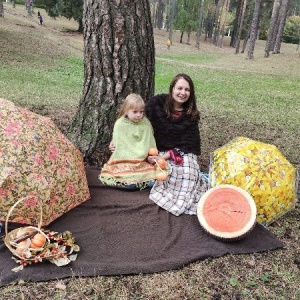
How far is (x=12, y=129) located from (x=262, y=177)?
2507 mm

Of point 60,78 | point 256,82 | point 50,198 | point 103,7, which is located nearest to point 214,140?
point 103,7

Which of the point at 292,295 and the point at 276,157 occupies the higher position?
the point at 276,157

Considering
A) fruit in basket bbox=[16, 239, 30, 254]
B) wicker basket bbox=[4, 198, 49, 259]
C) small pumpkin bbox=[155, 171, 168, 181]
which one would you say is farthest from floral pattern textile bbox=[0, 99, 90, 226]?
small pumpkin bbox=[155, 171, 168, 181]

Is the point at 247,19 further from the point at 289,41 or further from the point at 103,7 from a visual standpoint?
the point at 103,7

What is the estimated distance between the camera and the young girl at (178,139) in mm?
4062

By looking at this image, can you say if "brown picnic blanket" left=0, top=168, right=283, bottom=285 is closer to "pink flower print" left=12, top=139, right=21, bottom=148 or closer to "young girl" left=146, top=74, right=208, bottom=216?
"young girl" left=146, top=74, right=208, bottom=216

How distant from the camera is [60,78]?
12.4m

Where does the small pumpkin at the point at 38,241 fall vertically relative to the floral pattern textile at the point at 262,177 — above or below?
below

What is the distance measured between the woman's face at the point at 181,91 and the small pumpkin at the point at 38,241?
218cm

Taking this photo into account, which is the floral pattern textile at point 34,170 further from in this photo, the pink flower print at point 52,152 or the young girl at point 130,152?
the young girl at point 130,152

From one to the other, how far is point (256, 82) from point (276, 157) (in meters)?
11.5

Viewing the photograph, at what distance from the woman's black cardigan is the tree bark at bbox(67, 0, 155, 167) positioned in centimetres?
49

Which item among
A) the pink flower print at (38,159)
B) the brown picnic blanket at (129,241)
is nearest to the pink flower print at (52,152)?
the pink flower print at (38,159)

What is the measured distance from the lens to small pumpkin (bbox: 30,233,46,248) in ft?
9.55
